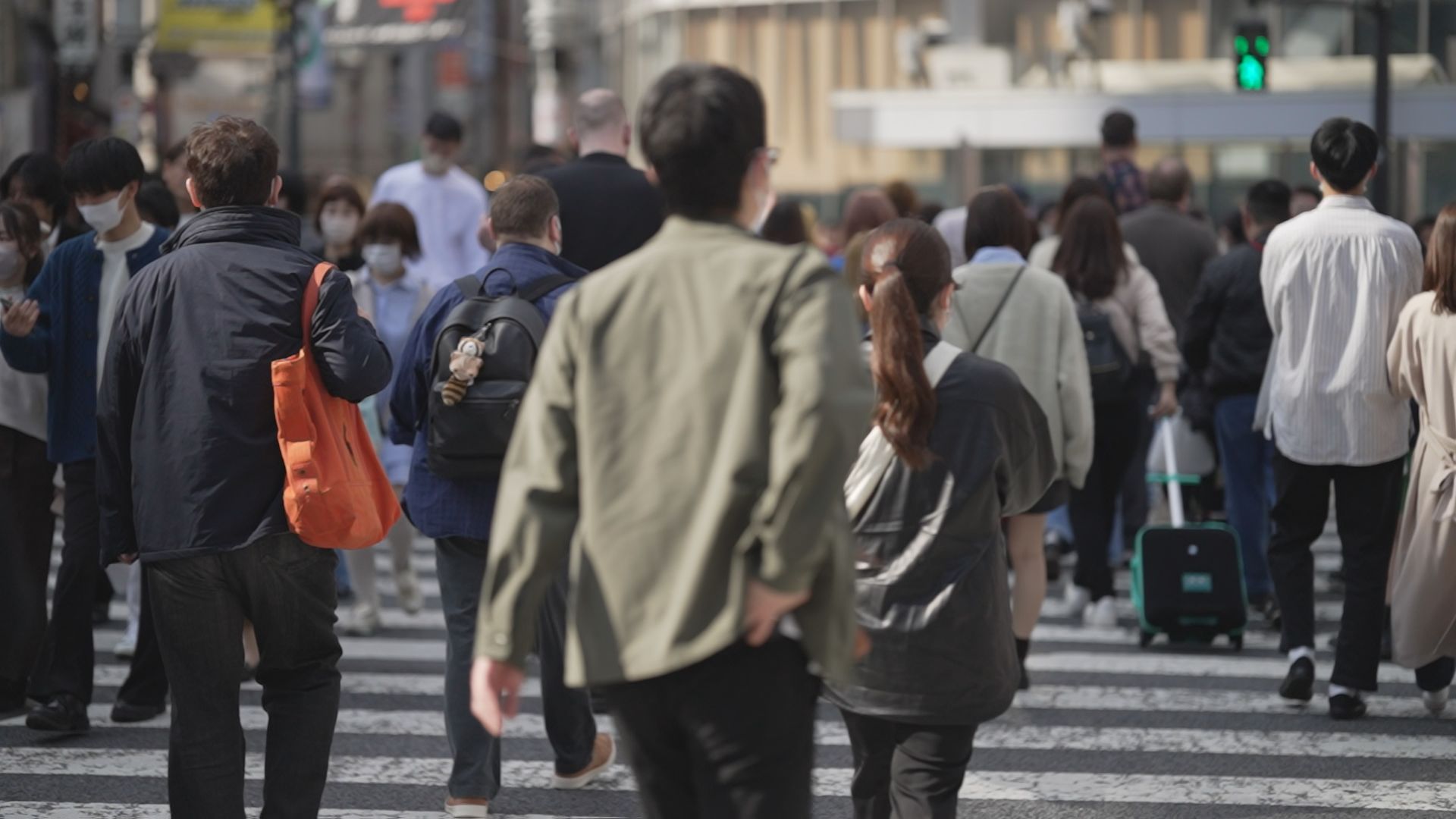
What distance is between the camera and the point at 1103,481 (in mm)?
9328

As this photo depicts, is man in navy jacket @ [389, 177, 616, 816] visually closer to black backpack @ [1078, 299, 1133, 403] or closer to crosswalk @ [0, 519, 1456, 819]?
crosswalk @ [0, 519, 1456, 819]

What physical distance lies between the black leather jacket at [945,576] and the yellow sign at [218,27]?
20.9 m

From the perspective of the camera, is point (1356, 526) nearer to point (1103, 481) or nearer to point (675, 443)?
point (1103, 481)

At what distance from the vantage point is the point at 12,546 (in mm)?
7109

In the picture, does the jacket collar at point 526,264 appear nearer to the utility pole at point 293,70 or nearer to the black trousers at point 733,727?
the black trousers at point 733,727

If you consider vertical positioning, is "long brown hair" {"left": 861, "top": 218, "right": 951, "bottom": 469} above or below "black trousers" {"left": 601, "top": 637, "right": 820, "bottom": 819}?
above

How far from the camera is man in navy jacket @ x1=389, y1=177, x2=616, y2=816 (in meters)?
5.93

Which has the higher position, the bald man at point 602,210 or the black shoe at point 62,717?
the bald man at point 602,210

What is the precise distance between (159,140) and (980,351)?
30495 millimetres

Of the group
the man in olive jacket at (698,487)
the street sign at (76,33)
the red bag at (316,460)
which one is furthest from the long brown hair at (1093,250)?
the street sign at (76,33)

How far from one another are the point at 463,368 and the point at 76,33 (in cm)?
1981

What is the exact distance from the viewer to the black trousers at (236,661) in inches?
198

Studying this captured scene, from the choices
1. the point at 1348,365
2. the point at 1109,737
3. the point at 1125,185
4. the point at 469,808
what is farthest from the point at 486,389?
the point at 1125,185

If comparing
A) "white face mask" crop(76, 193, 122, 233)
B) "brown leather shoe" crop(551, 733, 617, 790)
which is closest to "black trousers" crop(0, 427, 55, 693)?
"white face mask" crop(76, 193, 122, 233)
